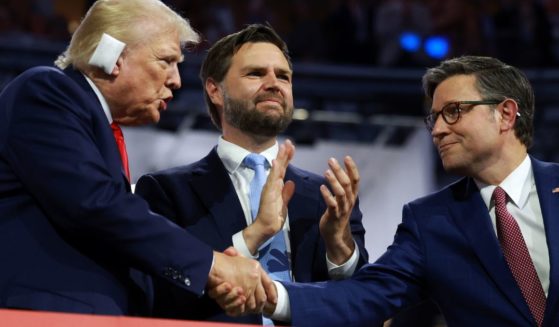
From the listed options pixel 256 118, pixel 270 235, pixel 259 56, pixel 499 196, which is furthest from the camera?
pixel 259 56

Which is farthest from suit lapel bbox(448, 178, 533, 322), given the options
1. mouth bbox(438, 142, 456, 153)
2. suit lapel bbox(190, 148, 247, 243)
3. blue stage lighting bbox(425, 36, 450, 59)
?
blue stage lighting bbox(425, 36, 450, 59)

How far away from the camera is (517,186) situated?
272 cm

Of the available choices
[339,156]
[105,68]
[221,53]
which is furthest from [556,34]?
[105,68]

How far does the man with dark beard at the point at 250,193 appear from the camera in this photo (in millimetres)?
2625

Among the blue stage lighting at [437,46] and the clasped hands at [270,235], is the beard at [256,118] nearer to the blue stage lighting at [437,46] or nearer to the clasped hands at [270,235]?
the clasped hands at [270,235]

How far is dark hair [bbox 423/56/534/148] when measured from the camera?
9.20 ft

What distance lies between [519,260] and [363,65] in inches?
168

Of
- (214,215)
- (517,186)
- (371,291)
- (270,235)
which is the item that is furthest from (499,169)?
(214,215)

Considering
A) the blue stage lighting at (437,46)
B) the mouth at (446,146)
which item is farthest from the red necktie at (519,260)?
the blue stage lighting at (437,46)

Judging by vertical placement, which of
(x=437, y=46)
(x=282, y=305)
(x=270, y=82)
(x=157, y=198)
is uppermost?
(x=270, y=82)

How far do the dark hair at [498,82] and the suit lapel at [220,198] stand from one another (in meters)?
0.63

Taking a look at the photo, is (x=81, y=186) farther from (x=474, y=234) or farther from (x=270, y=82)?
(x=474, y=234)

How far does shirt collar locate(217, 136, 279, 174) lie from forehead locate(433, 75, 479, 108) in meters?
0.46

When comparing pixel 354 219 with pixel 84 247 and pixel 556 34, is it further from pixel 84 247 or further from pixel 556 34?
pixel 556 34
